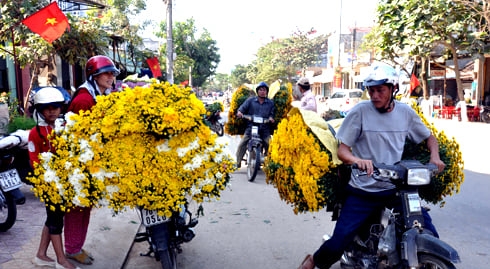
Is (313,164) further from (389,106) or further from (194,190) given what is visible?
(194,190)

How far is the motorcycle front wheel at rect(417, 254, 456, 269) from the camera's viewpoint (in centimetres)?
255

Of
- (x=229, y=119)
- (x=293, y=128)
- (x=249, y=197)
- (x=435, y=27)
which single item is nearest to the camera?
(x=293, y=128)

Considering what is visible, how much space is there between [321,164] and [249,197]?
367 cm

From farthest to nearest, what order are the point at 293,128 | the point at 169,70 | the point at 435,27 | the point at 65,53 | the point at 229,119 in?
1. the point at 169,70
2. the point at 435,27
3. the point at 65,53
4. the point at 229,119
5. the point at 293,128

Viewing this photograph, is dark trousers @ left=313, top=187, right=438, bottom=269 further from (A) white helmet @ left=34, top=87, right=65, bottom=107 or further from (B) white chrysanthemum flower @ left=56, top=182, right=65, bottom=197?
(A) white helmet @ left=34, top=87, right=65, bottom=107

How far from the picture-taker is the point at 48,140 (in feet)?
12.3

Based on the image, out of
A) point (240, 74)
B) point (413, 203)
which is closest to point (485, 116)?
point (413, 203)

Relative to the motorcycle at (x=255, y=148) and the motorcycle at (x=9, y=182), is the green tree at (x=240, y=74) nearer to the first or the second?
the motorcycle at (x=255, y=148)

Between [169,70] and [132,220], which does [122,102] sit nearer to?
[132,220]

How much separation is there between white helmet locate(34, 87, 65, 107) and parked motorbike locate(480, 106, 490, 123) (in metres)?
22.3

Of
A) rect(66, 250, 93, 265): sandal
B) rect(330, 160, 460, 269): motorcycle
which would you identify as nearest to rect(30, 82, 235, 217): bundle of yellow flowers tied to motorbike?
rect(66, 250, 93, 265): sandal

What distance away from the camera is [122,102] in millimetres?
3156

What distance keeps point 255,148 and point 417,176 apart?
212 inches

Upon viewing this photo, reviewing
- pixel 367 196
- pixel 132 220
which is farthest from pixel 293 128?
pixel 132 220
